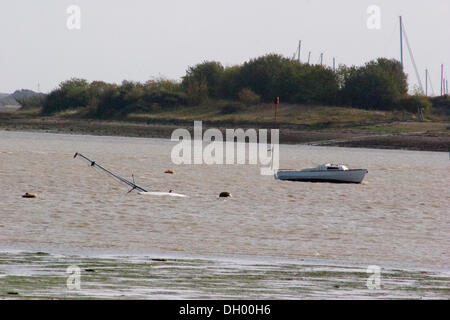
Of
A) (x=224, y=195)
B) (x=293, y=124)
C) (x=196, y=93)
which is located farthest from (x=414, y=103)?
(x=224, y=195)

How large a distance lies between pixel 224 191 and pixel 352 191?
5.31 meters

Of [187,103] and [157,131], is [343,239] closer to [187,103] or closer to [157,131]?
[157,131]

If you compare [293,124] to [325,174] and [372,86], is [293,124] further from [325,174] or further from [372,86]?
[325,174]

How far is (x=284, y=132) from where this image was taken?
82.3 metres

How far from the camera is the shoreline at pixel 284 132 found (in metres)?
74.6

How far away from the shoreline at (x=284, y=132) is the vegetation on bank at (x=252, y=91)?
A: 4.86 meters

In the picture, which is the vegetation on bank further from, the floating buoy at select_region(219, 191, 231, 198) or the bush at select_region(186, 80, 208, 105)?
the floating buoy at select_region(219, 191, 231, 198)

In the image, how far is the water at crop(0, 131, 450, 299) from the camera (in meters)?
15.1

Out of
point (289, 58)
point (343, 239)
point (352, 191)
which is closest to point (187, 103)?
point (289, 58)

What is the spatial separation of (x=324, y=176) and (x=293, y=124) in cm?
4656

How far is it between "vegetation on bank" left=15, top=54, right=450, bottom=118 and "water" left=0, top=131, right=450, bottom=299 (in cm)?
5487

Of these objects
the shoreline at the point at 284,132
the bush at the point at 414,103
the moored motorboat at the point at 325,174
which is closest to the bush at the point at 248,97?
the shoreline at the point at 284,132

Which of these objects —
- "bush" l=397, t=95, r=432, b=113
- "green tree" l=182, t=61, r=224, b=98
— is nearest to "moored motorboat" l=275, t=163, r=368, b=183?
"bush" l=397, t=95, r=432, b=113
